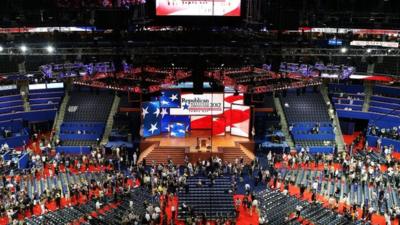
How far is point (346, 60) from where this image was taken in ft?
129

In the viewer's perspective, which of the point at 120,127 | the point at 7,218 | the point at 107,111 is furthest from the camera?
the point at 107,111

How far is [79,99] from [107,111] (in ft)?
9.00

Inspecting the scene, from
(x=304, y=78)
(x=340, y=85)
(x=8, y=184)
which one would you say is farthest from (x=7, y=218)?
(x=340, y=85)

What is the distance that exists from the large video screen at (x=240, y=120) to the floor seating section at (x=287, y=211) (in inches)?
312

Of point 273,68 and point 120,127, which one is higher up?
point 273,68

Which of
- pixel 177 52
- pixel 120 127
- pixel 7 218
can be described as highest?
pixel 177 52

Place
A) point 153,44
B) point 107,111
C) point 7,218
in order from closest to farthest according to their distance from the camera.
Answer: point 7,218, point 153,44, point 107,111

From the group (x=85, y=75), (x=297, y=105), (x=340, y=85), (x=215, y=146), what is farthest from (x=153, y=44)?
(x=340, y=85)

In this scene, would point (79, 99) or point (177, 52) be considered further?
point (79, 99)

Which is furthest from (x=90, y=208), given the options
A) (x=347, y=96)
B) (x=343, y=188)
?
(x=347, y=96)

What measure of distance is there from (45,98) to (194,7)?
54.0ft

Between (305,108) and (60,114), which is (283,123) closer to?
(305,108)

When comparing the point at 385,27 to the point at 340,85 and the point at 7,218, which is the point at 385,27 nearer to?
→ the point at 340,85

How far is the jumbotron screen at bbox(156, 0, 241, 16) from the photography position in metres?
26.7
